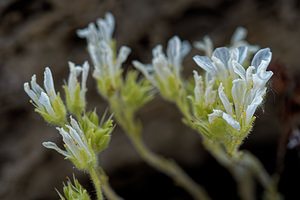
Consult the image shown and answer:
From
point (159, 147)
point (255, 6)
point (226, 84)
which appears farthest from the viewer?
point (159, 147)

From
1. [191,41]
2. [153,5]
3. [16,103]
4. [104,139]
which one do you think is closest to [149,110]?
[191,41]

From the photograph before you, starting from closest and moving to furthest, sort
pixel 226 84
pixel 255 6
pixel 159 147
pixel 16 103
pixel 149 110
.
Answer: pixel 226 84 → pixel 16 103 → pixel 255 6 → pixel 149 110 → pixel 159 147

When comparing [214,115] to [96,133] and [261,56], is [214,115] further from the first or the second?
[96,133]

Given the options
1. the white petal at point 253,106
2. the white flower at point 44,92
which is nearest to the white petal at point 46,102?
the white flower at point 44,92

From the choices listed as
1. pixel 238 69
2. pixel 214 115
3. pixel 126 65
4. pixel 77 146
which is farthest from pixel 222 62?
pixel 126 65

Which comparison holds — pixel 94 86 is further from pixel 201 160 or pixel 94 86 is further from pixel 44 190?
pixel 201 160

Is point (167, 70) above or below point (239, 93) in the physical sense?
above

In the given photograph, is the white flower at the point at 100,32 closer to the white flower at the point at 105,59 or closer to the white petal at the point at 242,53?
the white flower at the point at 105,59
